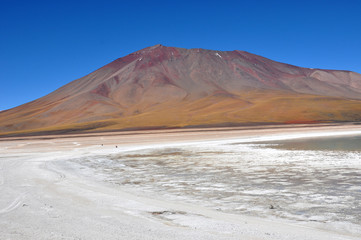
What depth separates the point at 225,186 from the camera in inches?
427

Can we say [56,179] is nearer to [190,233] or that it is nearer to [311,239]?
[190,233]

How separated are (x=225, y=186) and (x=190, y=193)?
153cm

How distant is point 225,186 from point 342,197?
3455 mm

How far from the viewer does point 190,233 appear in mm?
5945

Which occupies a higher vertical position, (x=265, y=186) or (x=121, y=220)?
(x=121, y=220)

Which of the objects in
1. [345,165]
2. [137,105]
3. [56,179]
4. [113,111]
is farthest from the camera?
[137,105]

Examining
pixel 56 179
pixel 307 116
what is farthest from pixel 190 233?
pixel 307 116

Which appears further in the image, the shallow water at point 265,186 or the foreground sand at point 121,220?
the shallow water at point 265,186

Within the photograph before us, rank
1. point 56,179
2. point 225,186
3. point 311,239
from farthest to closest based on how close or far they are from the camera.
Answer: point 56,179, point 225,186, point 311,239

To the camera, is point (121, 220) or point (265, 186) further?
point (265, 186)

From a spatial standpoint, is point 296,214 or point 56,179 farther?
point 56,179

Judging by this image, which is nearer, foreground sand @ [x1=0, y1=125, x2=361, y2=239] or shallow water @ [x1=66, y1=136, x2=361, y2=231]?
foreground sand @ [x1=0, y1=125, x2=361, y2=239]

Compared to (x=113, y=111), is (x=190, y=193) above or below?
below

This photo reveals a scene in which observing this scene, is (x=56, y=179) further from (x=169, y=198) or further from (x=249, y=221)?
(x=249, y=221)
